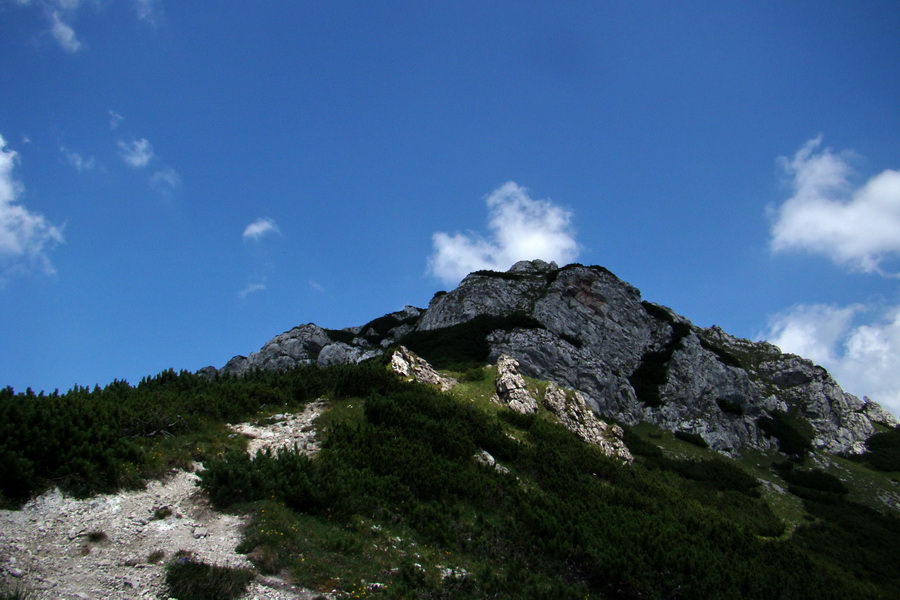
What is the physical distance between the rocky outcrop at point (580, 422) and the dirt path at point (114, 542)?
25231 millimetres

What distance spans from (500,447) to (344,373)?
32.5 feet

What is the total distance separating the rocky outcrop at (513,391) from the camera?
109ft

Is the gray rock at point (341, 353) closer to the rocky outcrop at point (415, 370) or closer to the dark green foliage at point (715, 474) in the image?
the rocky outcrop at point (415, 370)

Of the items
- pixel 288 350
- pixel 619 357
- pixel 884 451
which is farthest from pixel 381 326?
pixel 884 451

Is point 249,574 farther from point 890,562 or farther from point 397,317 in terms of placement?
point 397,317

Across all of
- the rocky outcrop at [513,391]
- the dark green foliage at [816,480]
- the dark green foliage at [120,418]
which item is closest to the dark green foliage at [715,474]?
the dark green foliage at [816,480]

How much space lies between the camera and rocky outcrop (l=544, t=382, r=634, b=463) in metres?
34.0

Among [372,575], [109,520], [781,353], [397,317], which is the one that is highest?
[397,317]

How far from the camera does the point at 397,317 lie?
9931 cm

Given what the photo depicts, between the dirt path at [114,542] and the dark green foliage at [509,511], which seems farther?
the dark green foliage at [509,511]

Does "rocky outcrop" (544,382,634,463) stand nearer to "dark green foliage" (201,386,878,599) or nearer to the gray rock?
"dark green foliage" (201,386,878,599)

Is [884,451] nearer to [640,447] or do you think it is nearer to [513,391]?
[640,447]

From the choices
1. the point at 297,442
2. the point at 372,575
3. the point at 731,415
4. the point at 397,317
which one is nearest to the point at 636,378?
→ the point at 731,415

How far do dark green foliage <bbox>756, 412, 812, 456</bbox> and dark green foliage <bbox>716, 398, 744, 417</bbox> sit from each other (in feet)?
9.26
